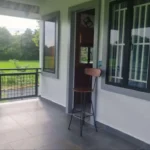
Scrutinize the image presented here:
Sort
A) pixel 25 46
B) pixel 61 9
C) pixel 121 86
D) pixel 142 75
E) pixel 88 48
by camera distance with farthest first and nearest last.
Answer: pixel 25 46
pixel 88 48
pixel 61 9
pixel 121 86
pixel 142 75

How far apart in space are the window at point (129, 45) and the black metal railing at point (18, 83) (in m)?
2.56

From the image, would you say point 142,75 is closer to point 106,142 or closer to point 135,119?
point 135,119

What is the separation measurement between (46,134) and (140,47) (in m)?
1.89

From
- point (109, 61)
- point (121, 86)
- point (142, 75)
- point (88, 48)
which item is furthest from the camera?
point (88, 48)

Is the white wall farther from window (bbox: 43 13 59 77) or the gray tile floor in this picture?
window (bbox: 43 13 59 77)

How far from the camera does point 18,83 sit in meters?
4.80

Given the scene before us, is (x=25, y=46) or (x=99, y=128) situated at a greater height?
(x=25, y=46)

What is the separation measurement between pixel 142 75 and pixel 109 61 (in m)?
0.60

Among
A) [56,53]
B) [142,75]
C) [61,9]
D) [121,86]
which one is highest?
[61,9]

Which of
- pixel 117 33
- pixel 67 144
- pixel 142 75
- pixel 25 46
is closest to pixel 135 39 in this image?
pixel 117 33

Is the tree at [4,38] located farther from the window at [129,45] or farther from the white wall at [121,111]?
the window at [129,45]

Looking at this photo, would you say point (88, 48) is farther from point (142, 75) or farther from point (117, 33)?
point (142, 75)

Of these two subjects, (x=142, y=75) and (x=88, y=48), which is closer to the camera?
(x=142, y=75)

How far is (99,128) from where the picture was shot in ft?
10.2
